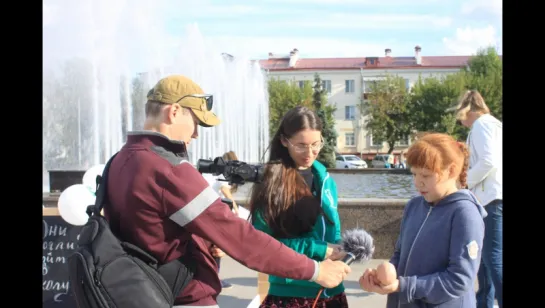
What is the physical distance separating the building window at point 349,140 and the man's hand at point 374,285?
68.1 m

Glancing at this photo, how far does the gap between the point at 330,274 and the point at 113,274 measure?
93 centimetres

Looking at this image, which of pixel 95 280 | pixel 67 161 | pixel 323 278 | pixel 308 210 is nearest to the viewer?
pixel 95 280

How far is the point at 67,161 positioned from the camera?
1669cm

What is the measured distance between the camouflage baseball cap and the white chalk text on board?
3467 millimetres

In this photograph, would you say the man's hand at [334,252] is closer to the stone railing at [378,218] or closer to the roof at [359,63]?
the stone railing at [378,218]

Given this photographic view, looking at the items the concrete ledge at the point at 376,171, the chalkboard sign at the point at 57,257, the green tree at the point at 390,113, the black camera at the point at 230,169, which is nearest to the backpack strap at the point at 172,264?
the black camera at the point at 230,169

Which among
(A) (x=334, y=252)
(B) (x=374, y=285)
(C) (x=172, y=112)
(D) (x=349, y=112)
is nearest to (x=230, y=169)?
(C) (x=172, y=112)

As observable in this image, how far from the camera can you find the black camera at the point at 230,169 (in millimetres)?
2959

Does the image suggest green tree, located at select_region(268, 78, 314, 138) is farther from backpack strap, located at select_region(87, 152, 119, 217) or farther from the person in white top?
backpack strap, located at select_region(87, 152, 119, 217)

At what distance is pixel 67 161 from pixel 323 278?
49.8 feet

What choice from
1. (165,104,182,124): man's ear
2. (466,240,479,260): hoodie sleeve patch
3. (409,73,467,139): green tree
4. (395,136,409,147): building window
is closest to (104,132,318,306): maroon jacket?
(165,104,182,124): man's ear

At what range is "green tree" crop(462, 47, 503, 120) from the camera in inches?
2157
